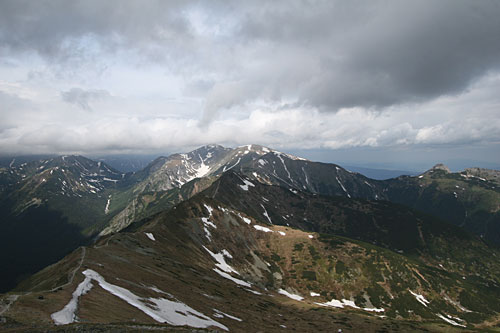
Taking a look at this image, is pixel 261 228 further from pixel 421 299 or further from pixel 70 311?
pixel 70 311

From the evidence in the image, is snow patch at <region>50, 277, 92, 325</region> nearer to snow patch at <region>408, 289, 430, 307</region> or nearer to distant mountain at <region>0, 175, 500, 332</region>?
distant mountain at <region>0, 175, 500, 332</region>

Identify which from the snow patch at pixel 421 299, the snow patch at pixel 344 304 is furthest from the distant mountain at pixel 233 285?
the snow patch at pixel 421 299

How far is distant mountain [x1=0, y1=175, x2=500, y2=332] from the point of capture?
129 feet

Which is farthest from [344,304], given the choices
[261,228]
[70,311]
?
[70,311]

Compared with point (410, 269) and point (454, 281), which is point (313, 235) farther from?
point (454, 281)

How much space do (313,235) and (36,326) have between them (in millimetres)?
169058

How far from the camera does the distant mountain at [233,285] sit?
129 ft

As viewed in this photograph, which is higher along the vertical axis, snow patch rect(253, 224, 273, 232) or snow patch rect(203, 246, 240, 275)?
snow patch rect(253, 224, 273, 232)

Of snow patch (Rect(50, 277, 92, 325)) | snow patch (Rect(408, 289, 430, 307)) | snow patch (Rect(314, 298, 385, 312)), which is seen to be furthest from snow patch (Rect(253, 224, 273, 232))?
snow patch (Rect(50, 277, 92, 325))

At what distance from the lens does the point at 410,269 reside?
511 ft

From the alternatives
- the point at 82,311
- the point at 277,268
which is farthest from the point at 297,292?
the point at 82,311

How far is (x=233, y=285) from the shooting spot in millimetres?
96812

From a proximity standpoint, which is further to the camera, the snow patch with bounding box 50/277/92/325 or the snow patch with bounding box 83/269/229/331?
the snow patch with bounding box 83/269/229/331

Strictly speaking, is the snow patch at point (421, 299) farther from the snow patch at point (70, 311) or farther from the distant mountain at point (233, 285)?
the snow patch at point (70, 311)
